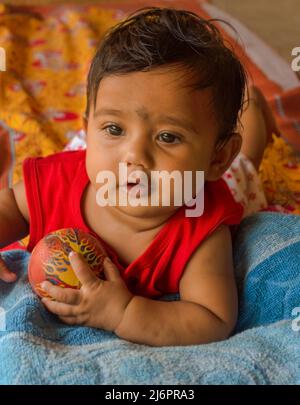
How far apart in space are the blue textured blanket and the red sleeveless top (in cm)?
5

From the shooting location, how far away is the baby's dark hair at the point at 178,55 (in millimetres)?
782

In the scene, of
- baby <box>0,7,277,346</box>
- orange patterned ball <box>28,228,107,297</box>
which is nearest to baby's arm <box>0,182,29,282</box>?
baby <box>0,7,277,346</box>

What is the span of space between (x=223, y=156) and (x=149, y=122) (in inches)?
6.9

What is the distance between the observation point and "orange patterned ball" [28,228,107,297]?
2.48ft

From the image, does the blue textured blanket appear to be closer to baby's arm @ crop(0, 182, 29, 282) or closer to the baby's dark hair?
baby's arm @ crop(0, 182, 29, 282)

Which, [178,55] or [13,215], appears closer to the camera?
[178,55]

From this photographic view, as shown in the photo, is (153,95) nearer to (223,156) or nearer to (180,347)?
(223,156)

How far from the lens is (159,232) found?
867mm

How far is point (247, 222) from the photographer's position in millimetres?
955

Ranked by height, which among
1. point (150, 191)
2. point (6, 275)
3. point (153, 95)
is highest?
point (153, 95)

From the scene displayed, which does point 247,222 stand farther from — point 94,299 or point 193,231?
point 94,299

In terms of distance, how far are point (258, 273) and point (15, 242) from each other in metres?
0.44

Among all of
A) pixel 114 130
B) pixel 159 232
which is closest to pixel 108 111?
pixel 114 130
